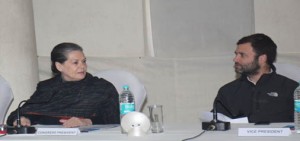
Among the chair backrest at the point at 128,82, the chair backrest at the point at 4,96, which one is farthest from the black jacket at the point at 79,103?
the chair backrest at the point at 4,96

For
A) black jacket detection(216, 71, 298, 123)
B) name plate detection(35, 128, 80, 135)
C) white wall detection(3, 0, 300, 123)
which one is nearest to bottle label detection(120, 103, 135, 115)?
name plate detection(35, 128, 80, 135)

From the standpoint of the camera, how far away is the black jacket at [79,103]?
13.9ft

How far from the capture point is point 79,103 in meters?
4.29

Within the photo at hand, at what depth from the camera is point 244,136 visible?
8.91 feet

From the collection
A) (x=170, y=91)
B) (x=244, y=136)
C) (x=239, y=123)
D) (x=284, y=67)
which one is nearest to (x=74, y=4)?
(x=170, y=91)

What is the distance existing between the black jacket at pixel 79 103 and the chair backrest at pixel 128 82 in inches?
4.5

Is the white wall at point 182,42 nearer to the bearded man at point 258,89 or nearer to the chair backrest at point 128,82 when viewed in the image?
the bearded man at point 258,89

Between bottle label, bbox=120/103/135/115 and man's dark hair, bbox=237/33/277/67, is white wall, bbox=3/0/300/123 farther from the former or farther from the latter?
bottle label, bbox=120/103/135/115

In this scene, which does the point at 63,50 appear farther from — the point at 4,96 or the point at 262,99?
the point at 262,99

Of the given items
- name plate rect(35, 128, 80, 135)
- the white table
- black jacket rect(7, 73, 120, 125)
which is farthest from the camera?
black jacket rect(7, 73, 120, 125)

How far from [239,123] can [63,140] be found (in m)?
1.00

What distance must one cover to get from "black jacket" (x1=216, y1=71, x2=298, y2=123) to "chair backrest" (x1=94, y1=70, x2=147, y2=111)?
570mm

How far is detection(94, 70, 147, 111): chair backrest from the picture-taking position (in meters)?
4.26

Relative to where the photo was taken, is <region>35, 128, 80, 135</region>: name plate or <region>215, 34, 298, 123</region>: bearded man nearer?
<region>35, 128, 80, 135</region>: name plate
